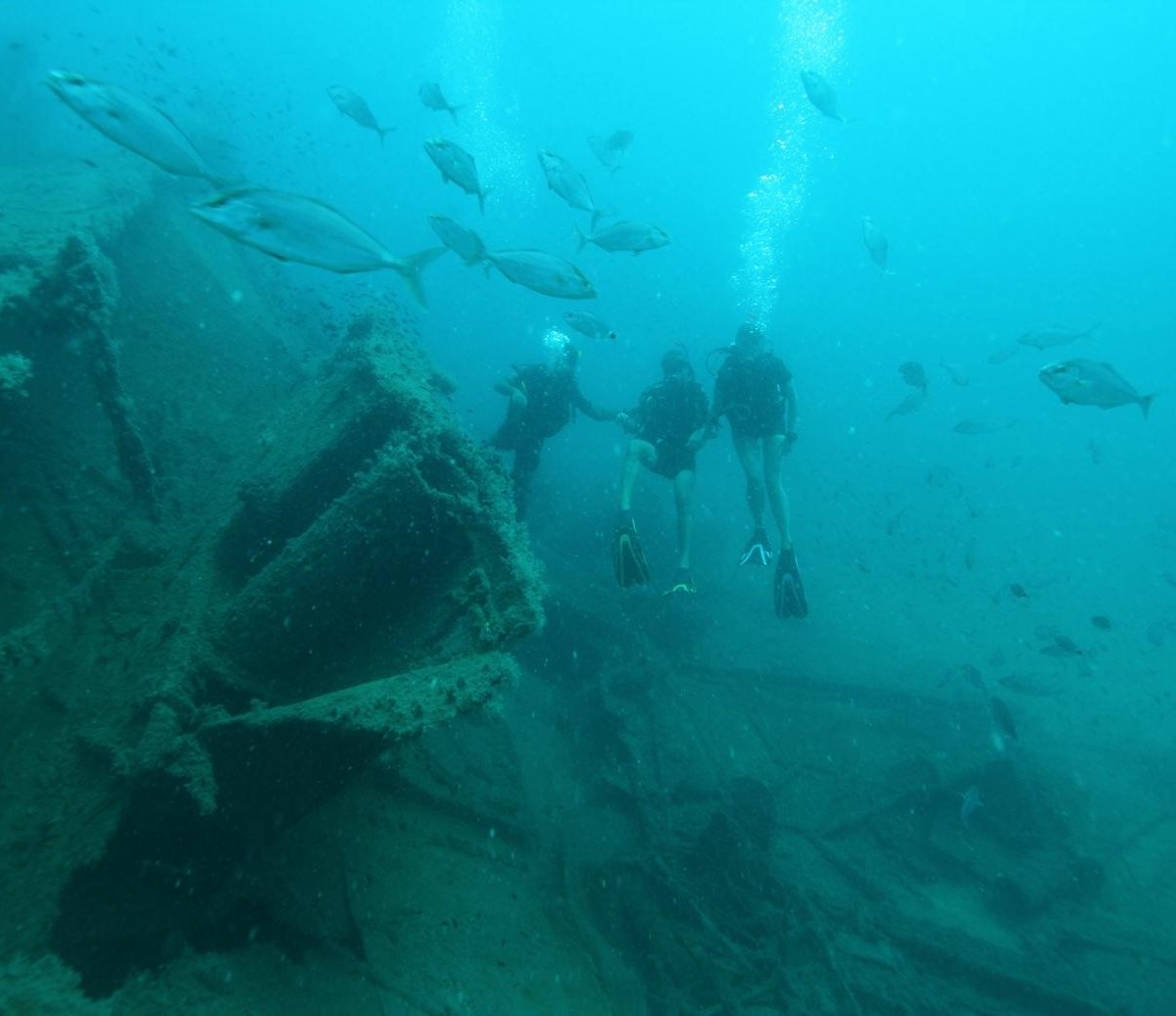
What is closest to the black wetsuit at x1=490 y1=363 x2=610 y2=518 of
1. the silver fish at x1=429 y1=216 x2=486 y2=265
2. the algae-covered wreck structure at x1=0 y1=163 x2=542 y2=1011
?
the silver fish at x1=429 y1=216 x2=486 y2=265

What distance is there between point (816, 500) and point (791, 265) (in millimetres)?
134799

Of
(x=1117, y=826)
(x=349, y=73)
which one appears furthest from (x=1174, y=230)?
(x=349, y=73)

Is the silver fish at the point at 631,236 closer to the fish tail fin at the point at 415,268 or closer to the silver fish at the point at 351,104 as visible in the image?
the fish tail fin at the point at 415,268

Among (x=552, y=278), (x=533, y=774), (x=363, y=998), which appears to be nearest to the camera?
(x=363, y=998)

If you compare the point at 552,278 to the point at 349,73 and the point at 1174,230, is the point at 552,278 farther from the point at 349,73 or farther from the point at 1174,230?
the point at 349,73

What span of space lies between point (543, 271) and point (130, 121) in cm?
275

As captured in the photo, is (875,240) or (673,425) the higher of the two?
(875,240)

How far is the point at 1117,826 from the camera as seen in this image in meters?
9.56

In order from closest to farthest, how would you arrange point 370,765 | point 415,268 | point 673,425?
point 370,765 < point 415,268 < point 673,425

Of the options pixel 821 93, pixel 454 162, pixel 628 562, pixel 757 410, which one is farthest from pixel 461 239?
pixel 821 93

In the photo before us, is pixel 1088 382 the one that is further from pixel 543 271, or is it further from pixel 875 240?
pixel 543 271

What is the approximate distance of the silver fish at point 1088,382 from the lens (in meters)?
6.55

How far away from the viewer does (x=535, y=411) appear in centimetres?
976

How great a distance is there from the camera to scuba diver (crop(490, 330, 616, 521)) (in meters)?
9.60
